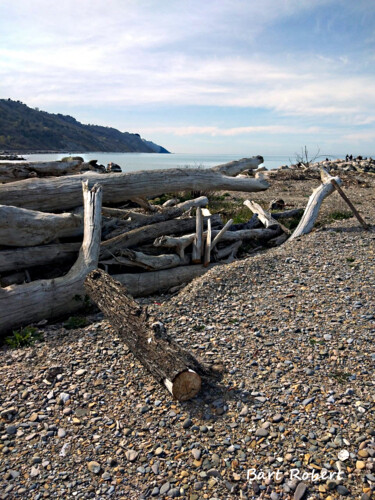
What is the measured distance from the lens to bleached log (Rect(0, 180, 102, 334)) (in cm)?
688

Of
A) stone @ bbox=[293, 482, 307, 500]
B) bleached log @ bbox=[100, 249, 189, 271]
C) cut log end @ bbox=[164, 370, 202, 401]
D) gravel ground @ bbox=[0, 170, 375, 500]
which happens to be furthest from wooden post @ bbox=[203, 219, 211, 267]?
stone @ bbox=[293, 482, 307, 500]

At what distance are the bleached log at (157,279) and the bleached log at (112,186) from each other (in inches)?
99.4

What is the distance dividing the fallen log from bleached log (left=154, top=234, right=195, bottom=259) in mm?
2666

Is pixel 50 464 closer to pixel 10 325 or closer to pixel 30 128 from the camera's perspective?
pixel 10 325

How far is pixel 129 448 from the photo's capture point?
416 centimetres

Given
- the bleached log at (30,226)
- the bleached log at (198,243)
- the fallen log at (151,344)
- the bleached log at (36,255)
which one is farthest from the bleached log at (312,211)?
the fallen log at (151,344)

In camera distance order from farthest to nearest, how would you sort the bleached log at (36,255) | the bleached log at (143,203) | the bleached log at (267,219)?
the bleached log at (267,219), the bleached log at (143,203), the bleached log at (36,255)

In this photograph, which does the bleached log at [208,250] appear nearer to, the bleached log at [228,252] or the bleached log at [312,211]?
the bleached log at [228,252]

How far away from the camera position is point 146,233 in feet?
31.4

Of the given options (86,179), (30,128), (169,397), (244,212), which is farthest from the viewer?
(30,128)

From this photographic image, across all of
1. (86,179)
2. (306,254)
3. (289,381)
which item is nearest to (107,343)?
(289,381)

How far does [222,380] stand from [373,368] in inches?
76.0

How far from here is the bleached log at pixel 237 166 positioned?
44.2ft

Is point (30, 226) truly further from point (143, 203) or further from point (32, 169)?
point (143, 203)
